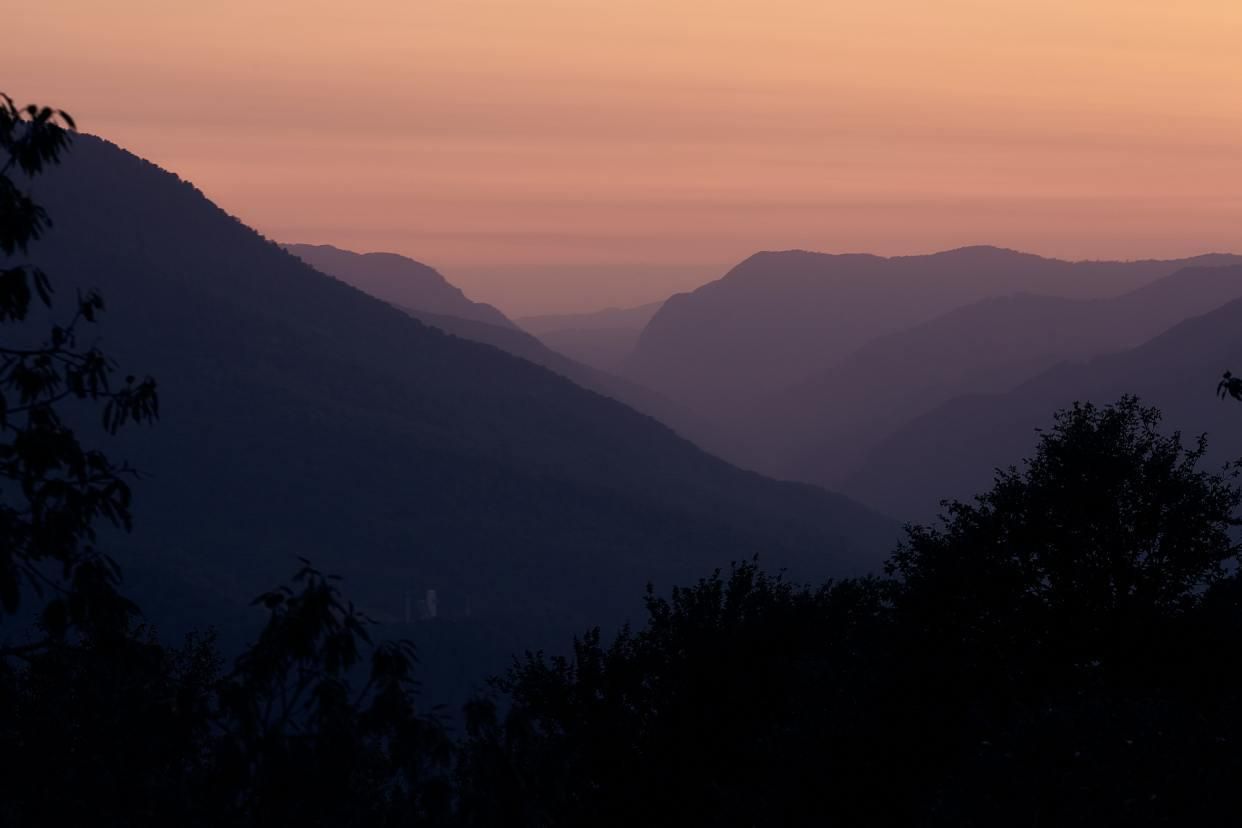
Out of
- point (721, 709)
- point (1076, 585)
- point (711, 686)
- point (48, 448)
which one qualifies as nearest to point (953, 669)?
point (1076, 585)

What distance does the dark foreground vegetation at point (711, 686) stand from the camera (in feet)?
45.7

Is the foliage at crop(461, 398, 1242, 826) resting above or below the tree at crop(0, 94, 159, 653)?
below

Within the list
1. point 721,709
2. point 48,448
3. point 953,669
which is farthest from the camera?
point 721,709

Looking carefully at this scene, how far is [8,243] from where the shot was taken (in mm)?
15258

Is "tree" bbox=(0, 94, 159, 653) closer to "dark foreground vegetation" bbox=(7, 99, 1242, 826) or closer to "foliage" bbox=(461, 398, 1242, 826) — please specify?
"dark foreground vegetation" bbox=(7, 99, 1242, 826)

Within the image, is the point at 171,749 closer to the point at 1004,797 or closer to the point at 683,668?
the point at 1004,797

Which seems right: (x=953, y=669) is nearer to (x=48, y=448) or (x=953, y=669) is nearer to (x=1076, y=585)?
(x=1076, y=585)

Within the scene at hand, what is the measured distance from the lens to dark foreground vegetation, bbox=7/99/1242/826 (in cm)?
1392

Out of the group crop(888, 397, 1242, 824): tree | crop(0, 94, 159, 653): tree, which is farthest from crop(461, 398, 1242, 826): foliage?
crop(0, 94, 159, 653): tree

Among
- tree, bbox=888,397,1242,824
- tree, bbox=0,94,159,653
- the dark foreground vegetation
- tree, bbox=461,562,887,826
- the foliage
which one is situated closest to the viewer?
the dark foreground vegetation

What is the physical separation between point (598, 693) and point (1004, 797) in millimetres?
21221

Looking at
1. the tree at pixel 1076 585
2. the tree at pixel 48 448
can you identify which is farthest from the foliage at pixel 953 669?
the tree at pixel 48 448

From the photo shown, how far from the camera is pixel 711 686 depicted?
38.9m

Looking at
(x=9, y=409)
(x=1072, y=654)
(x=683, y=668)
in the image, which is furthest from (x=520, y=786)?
(x=683, y=668)
